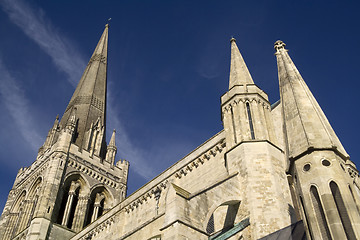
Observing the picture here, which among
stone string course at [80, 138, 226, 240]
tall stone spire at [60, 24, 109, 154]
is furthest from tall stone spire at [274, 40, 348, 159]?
tall stone spire at [60, 24, 109, 154]

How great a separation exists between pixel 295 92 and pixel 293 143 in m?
1.24

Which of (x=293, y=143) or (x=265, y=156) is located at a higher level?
(x=265, y=156)

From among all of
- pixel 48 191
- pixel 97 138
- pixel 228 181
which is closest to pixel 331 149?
pixel 228 181

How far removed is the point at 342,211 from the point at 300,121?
5.71ft

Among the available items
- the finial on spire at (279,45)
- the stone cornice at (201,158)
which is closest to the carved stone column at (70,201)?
the stone cornice at (201,158)

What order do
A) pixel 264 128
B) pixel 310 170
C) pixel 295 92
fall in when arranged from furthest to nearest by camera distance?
pixel 264 128 < pixel 295 92 < pixel 310 170

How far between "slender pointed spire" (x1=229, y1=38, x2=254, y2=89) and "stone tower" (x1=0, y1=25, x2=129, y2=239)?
16207mm

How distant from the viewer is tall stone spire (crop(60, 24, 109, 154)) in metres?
32.5

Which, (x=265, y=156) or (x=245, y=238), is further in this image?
(x=265, y=156)

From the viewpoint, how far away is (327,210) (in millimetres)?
5176

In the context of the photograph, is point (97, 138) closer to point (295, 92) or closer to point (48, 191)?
point (48, 191)

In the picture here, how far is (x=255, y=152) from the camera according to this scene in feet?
40.7

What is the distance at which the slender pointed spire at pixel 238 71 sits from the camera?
606 inches

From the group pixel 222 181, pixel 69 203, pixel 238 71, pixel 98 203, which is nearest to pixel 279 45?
pixel 222 181
